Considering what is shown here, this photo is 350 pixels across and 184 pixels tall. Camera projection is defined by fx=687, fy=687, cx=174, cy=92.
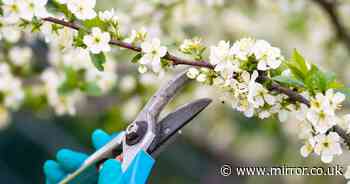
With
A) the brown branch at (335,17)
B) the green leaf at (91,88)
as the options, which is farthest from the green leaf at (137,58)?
the brown branch at (335,17)

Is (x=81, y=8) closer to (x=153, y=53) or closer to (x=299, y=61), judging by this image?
(x=153, y=53)

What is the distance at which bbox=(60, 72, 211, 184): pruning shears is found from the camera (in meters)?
0.71

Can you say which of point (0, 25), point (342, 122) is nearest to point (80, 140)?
point (0, 25)

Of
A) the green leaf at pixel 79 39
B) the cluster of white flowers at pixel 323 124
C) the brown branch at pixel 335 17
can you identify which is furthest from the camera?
the brown branch at pixel 335 17

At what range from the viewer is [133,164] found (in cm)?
67

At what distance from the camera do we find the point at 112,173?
67cm

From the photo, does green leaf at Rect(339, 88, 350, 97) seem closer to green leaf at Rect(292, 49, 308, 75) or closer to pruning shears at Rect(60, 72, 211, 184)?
green leaf at Rect(292, 49, 308, 75)

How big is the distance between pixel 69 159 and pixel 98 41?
7.5 inches

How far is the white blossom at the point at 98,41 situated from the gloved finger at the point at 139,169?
0.36 feet

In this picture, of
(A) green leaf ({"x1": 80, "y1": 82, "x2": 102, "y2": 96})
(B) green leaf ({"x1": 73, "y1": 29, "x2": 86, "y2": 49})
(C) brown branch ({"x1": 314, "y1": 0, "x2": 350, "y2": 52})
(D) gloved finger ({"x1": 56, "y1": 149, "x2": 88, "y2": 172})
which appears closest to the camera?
(B) green leaf ({"x1": 73, "y1": 29, "x2": 86, "y2": 49})

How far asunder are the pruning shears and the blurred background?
0.29 feet

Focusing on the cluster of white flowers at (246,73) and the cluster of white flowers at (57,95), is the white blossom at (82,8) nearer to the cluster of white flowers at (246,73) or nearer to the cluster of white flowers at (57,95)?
the cluster of white flowers at (246,73)

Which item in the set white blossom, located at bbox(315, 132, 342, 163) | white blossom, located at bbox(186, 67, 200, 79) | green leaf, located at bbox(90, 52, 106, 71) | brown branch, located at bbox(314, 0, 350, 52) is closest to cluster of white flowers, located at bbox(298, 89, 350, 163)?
white blossom, located at bbox(315, 132, 342, 163)

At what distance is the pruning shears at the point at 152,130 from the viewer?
71 cm
